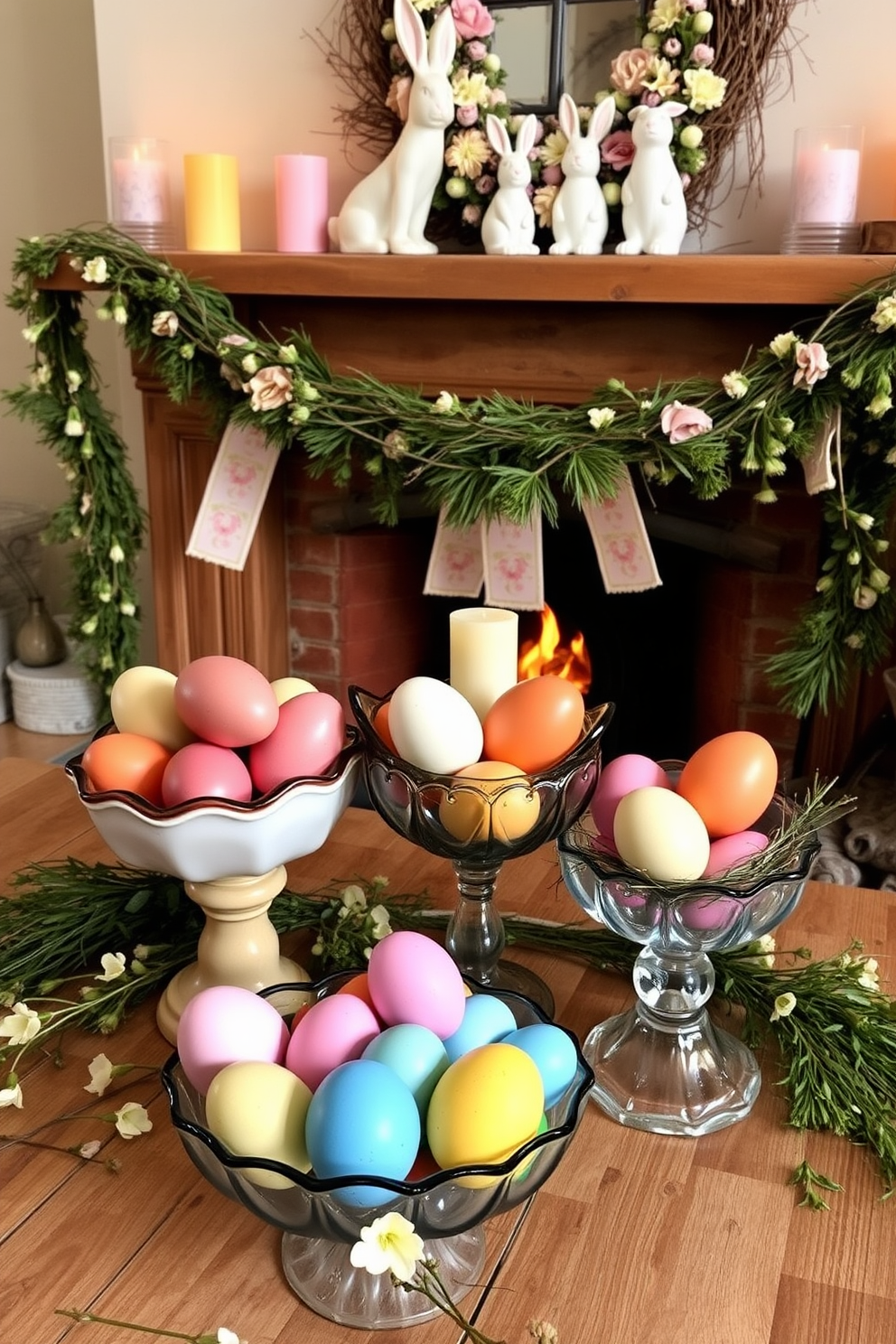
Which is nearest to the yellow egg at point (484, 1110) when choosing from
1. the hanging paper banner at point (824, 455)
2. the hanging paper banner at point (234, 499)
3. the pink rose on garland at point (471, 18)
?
the hanging paper banner at point (824, 455)

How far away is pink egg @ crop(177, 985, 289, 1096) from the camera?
612mm

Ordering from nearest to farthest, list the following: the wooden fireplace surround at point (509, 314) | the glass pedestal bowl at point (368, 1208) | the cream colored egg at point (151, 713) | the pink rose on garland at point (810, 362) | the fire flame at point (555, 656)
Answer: the glass pedestal bowl at point (368, 1208)
the cream colored egg at point (151, 713)
the pink rose on garland at point (810, 362)
the wooden fireplace surround at point (509, 314)
the fire flame at point (555, 656)

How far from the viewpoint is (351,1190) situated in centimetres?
54

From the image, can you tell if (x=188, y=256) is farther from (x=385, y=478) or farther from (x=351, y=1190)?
(x=351, y=1190)

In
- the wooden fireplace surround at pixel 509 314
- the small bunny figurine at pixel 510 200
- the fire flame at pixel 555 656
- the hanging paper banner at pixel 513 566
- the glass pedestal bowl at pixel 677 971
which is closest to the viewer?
the glass pedestal bowl at pixel 677 971

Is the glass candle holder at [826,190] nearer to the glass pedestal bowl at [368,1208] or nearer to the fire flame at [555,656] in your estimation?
the fire flame at [555,656]

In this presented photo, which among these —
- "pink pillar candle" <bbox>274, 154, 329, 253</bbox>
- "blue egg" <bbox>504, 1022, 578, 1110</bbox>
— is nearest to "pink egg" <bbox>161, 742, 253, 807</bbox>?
"blue egg" <bbox>504, 1022, 578, 1110</bbox>

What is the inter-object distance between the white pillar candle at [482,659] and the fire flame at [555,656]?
1.41 m

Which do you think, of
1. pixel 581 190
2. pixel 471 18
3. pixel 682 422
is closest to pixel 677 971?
pixel 682 422

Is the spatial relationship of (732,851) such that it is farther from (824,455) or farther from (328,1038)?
(824,455)

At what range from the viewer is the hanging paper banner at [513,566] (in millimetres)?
1762

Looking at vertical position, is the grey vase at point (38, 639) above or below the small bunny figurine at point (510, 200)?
below

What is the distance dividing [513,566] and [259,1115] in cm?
128

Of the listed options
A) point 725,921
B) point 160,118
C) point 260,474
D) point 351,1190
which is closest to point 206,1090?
point 351,1190
